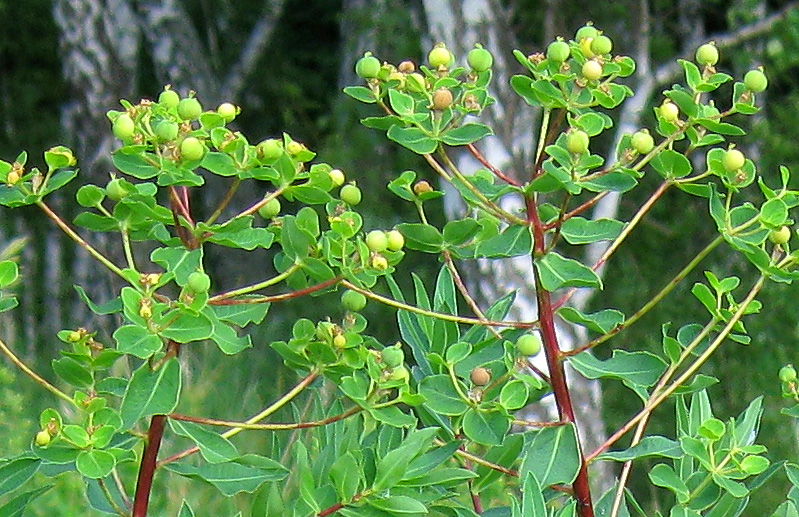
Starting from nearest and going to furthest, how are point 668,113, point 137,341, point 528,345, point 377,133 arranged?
point 137,341
point 528,345
point 668,113
point 377,133

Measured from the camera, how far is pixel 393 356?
0.96 meters

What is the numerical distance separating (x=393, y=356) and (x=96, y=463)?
0.27m

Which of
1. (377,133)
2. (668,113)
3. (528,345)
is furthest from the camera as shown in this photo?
(377,133)

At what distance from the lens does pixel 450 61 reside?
3.54 ft

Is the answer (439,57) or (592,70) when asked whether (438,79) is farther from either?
(592,70)

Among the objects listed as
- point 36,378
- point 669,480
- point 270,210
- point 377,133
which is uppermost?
point 270,210

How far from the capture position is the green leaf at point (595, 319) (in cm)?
107

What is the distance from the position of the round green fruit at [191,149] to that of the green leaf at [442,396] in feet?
0.98

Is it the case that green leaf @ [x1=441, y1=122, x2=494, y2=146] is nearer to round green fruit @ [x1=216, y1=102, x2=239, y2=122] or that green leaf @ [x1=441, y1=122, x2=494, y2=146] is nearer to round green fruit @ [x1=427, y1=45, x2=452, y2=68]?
round green fruit @ [x1=427, y1=45, x2=452, y2=68]

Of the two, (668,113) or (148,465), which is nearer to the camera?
(148,465)

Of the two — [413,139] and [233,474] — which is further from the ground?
[413,139]

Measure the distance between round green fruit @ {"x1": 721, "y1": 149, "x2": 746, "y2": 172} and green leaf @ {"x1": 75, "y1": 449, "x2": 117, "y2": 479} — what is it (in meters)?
0.66

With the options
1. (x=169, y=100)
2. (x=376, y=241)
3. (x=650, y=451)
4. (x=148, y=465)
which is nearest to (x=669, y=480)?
(x=650, y=451)

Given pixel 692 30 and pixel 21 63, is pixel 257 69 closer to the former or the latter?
pixel 21 63
